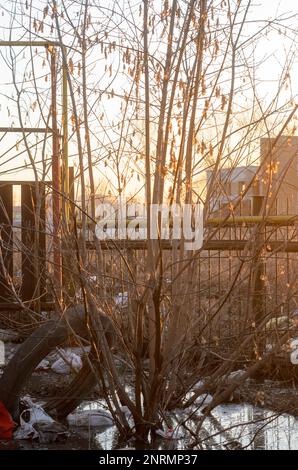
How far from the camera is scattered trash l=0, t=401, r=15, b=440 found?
516 centimetres

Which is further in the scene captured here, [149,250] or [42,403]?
[42,403]

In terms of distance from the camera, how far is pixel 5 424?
5184mm

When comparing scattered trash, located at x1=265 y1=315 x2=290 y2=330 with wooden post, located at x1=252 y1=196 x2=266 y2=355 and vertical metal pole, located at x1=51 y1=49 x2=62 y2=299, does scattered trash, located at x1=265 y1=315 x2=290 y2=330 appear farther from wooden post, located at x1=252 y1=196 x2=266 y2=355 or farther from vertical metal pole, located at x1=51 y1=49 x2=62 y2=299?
vertical metal pole, located at x1=51 y1=49 x2=62 y2=299

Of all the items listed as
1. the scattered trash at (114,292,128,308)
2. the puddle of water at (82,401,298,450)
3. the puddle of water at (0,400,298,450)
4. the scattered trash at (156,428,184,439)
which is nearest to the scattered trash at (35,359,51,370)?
the puddle of water at (82,401,298,450)

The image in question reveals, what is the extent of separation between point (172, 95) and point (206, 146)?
12.6 inches

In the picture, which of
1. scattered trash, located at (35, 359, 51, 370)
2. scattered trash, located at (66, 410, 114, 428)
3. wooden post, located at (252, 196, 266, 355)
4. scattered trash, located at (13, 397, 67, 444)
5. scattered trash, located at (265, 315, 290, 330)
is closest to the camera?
wooden post, located at (252, 196, 266, 355)

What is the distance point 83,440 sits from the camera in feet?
17.0

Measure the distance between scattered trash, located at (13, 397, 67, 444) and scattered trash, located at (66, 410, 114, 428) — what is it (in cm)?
22

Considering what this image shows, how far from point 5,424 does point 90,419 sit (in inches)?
22.3

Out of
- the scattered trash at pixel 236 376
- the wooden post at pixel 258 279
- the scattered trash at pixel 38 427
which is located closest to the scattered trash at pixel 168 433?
the scattered trash at pixel 236 376

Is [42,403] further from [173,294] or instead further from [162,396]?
[173,294]
